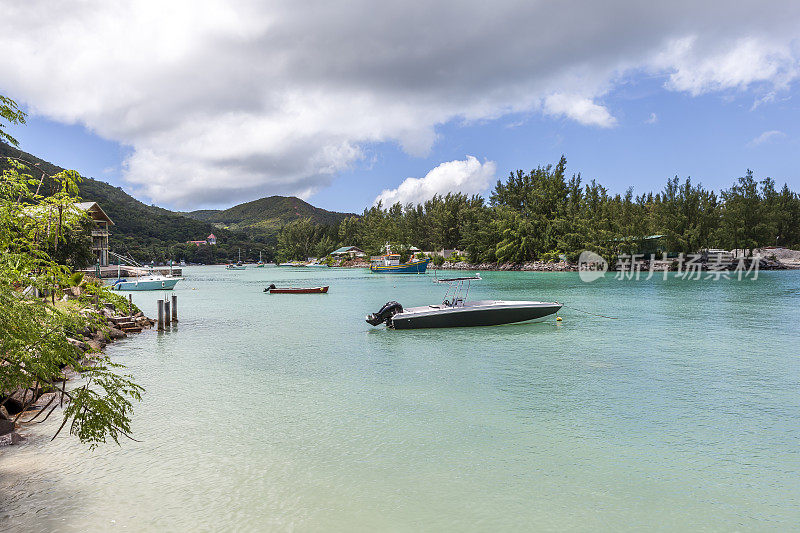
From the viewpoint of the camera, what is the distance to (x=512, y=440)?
33.3 ft

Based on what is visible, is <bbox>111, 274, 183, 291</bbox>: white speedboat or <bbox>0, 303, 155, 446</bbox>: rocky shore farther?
<bbox>111, 274, 183, 291</bbox>: white speedboat

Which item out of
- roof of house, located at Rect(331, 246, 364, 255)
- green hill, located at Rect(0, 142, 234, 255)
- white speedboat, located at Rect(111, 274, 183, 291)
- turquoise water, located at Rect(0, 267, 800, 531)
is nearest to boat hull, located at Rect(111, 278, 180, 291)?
white speedboat, located at Rect(111, 274, 183, 291)

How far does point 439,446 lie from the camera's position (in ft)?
32.3

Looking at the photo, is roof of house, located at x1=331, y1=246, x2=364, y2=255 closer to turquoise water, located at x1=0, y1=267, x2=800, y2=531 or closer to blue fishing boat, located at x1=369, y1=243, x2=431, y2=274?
blue fishing boat, located at x1=369, y1=243, x2=431, y2=274

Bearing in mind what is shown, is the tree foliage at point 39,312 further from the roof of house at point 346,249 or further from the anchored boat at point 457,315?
the roof of house at point 346,249

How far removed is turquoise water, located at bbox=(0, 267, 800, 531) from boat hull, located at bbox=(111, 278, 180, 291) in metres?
42.0

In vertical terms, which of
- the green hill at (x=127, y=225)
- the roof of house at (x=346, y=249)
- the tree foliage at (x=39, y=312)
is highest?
the green hill at (x=127, y=225)

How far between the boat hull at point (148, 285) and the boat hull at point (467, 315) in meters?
43.8

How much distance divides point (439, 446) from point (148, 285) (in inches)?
2275

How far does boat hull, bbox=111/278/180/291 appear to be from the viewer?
2256 inches

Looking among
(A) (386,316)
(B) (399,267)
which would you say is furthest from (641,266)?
(A) (386,316)

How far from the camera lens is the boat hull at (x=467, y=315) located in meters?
24.4

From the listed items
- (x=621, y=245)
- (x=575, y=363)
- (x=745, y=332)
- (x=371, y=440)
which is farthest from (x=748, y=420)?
(x=621, y=245)

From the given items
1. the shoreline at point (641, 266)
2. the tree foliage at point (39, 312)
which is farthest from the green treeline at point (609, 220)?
the tree foliage at point (39, 312)
